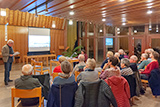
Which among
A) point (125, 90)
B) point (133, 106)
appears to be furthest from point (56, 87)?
point (133, 106)

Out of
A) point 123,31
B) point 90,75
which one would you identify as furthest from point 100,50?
point 90,75

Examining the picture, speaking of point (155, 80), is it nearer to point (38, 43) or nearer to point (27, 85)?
point (27, 85)

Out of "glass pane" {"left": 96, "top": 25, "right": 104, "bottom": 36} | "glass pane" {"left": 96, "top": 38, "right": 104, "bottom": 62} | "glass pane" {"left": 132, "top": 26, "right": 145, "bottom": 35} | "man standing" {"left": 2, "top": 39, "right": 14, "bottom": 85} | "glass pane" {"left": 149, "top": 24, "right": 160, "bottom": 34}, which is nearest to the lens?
"man standing" {"left": 2, "top": 39, "right": 14, "bottom": 85}

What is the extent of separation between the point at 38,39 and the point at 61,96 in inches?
365

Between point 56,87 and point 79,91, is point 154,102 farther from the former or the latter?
point 56,87

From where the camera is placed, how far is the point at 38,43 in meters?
10.7

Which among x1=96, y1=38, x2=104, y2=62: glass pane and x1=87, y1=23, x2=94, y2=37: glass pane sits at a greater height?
x1=87, y1=23, x2=94, y2=37: glass pane

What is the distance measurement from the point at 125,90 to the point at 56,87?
4.40 ft

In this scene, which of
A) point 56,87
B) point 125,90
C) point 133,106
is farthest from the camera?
point 133,106

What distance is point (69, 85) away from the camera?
82.1 inches

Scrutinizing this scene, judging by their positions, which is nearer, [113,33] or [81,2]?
[81,2]

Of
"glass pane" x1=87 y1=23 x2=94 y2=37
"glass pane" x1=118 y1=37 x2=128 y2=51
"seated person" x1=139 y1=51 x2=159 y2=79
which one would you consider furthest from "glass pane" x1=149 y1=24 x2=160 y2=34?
"seated person" x1=139 y1=51 x2=159 y2=79

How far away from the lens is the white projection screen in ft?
33.9

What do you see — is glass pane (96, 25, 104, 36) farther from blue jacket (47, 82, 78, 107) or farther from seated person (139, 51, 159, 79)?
blue jacket (47, 82, 78, 107)
